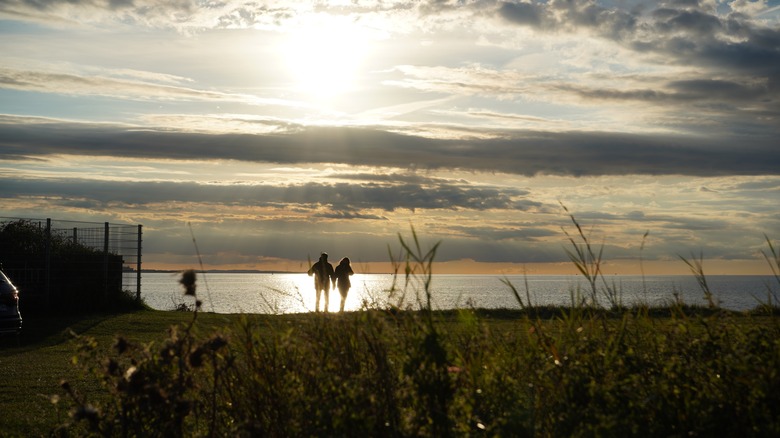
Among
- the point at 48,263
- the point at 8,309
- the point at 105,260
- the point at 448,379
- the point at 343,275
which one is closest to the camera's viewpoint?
the point at 448,379

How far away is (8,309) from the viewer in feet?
55.8

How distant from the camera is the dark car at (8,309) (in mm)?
16906

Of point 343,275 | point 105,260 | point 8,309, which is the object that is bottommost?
point 8,309

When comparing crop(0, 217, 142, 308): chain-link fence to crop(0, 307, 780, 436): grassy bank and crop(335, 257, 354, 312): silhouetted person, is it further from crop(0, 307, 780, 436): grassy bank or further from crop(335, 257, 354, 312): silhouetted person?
crop(0, 307, 780, 436): grassy bank

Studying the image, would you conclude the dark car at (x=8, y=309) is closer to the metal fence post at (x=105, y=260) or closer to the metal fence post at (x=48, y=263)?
the metal fence post at (x=48, y=263)

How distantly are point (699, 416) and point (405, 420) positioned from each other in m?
1.83

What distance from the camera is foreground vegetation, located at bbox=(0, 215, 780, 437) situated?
4.86 meters

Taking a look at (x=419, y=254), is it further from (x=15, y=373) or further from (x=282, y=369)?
(x=15, y=373)

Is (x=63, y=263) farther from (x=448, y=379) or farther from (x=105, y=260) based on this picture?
(x=448, y=379)

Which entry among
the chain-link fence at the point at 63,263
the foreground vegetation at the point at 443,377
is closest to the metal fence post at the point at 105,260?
the chain-link fence at the point at 63,263

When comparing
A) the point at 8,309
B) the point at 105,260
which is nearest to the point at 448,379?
the point at 8,309

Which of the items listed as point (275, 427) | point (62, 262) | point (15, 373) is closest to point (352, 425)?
point (275, 427)

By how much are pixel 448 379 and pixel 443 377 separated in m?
0.06

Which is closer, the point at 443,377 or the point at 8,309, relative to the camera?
the point at 443,377
